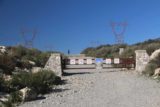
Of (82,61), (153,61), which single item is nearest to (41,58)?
(82,61)

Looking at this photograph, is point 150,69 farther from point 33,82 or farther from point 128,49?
point 128,49

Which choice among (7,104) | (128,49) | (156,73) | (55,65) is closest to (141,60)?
(156,73)

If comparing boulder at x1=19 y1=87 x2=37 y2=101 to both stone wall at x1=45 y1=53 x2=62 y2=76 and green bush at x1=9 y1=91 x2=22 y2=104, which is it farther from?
stone wall at x1=45 y1=53 x2=62 y2=76

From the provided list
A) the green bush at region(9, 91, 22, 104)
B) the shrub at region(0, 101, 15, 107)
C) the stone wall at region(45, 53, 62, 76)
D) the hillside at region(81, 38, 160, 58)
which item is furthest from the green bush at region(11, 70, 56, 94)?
the hillside at region(81, 38, 160, 58)

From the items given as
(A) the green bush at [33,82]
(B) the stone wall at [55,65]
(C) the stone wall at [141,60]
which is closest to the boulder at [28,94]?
(A) the green bush at [33,82]

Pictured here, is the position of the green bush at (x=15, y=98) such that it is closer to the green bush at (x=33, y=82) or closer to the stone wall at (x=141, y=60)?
the green bush at (x=33, y=82)

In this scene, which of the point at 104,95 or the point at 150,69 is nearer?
the point at 104,95

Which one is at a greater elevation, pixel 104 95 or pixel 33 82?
pixel 33 82

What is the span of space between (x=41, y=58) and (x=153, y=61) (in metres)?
11.3

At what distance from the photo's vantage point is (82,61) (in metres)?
33.8

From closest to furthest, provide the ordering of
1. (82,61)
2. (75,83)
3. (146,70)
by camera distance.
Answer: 1. (75,83)
2. (146,70)
3. (82,61)

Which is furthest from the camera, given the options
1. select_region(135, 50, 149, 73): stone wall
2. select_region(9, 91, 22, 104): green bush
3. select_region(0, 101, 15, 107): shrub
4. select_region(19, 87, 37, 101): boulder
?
select_region(135, 50, 149, 73): stone wall

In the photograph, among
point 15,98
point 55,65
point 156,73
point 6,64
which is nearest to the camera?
point 15,98

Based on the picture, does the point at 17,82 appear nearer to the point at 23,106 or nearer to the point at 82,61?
the point at 23,106
